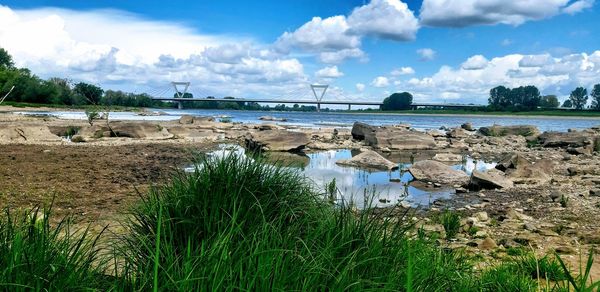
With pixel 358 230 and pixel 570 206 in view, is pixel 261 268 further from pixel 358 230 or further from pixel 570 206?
pixel 570 206

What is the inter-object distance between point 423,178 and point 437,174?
0.44 m

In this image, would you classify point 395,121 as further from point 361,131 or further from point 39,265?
point 39,265

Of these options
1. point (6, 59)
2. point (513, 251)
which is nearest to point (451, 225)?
point (513, 251)

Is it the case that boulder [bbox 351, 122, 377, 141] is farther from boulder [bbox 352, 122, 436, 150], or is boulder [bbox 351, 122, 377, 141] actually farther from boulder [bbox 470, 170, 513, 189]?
boulder [bbox 470, 170, 513, 189]

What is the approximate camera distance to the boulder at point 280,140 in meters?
21.0

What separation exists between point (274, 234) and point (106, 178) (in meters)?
9.05

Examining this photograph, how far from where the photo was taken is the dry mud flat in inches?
293

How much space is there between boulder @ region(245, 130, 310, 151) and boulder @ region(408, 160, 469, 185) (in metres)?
8.16

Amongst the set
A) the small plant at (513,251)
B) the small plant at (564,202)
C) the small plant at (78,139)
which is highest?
the small plant at (78,139)

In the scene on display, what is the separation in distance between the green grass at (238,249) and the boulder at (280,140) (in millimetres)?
15735

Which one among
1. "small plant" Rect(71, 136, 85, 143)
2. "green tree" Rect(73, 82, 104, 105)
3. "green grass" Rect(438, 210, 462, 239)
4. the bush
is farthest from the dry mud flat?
"green tree" Rect(73, 82, 104, 105)

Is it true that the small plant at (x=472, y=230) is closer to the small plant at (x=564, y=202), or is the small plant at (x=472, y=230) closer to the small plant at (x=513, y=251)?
the small plant at (x=513, y=251)

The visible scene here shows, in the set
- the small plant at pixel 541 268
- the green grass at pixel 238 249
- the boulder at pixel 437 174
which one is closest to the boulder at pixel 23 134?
the boulder at pixel 437 174

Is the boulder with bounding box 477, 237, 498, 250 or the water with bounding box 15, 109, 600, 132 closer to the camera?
the boulder with bounding box 477, 237, 498, 250
